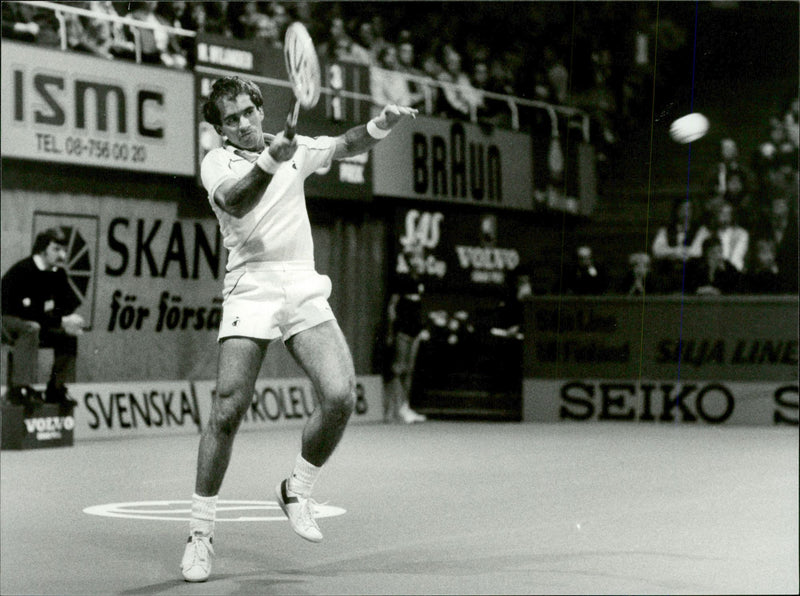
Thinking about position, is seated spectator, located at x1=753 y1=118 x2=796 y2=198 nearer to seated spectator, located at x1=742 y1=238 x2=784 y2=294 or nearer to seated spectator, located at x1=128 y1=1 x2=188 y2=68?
seated spectator, located at x1=742 y1=238 x2=784 y2=294

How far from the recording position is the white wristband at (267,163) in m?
4.00

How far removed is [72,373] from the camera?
12.2 m

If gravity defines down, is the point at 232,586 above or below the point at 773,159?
below

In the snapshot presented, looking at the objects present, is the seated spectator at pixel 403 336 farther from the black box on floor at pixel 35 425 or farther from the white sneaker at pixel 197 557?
the white sneaker at pixel 197 557

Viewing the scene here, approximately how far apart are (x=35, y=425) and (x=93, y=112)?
4842mm

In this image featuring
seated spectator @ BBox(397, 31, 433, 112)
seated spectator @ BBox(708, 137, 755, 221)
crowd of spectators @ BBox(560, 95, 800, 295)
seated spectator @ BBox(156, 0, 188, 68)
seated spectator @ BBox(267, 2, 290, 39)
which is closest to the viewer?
seated spectator @ BBox(156, 0, 188, 68)

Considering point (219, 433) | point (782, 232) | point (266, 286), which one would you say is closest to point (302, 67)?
point (266, 286)

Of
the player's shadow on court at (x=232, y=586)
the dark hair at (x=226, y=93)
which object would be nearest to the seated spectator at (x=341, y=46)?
the player's shadow on court at (x=232, y=586)

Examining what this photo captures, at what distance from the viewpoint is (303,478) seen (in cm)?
472

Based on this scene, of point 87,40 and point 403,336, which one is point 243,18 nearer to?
point 87,40

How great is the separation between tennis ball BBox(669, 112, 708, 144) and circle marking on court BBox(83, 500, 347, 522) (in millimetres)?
3170

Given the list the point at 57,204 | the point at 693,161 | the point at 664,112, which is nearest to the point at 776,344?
the point at 693,161

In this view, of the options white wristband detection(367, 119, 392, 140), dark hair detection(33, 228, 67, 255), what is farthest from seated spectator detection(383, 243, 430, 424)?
white wristband detection(367, 119, 392, 140)

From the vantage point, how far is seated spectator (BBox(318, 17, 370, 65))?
12.7m
